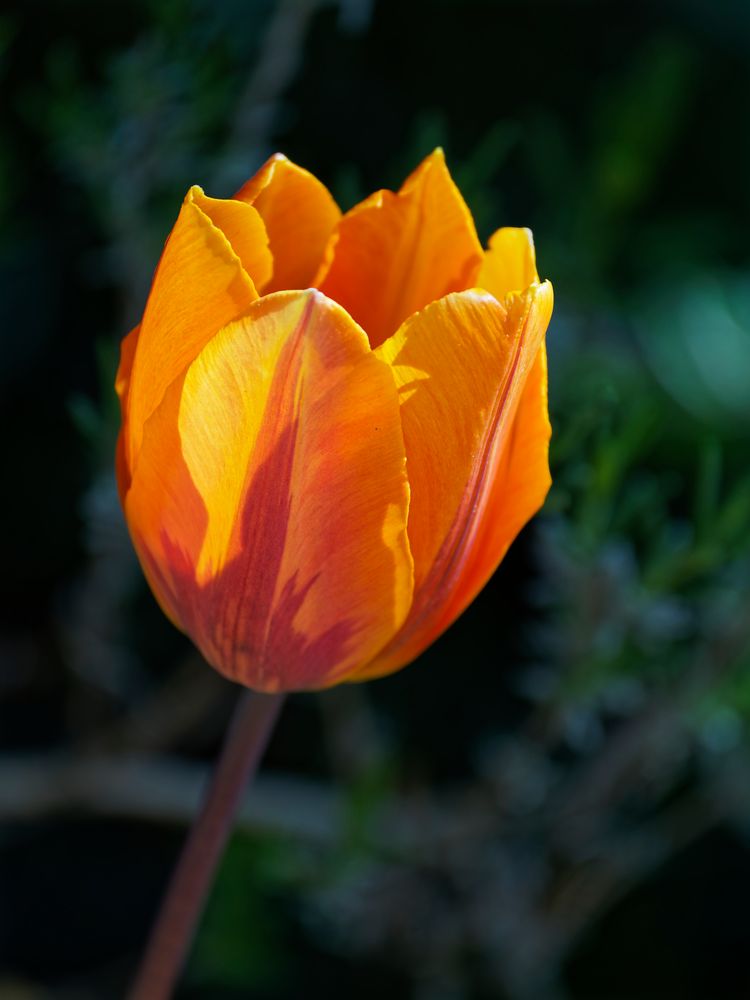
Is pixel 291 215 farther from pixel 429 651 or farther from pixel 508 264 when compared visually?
pixel 429 651

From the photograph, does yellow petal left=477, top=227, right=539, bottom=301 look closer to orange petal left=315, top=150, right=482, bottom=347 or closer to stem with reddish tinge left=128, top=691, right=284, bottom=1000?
orange petal left=315, top=150, right=482, bottom=347

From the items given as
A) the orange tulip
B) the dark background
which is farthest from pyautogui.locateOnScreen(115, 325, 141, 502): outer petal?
the dark background

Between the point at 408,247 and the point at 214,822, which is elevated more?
the point at 408,247

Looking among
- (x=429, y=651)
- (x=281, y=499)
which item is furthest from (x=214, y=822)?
(x=429, y=651)

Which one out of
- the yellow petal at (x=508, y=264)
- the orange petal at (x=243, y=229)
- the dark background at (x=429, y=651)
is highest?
the yellow petal at (x=508, y=264)

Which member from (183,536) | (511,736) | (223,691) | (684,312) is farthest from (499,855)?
(183,536)

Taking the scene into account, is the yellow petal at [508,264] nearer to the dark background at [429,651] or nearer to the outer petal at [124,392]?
the outer petal at [124,392]

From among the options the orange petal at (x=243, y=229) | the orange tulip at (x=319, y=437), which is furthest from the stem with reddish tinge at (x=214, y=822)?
the orange petal at (x=243, y=229)

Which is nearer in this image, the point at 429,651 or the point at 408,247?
the point at 408,247
